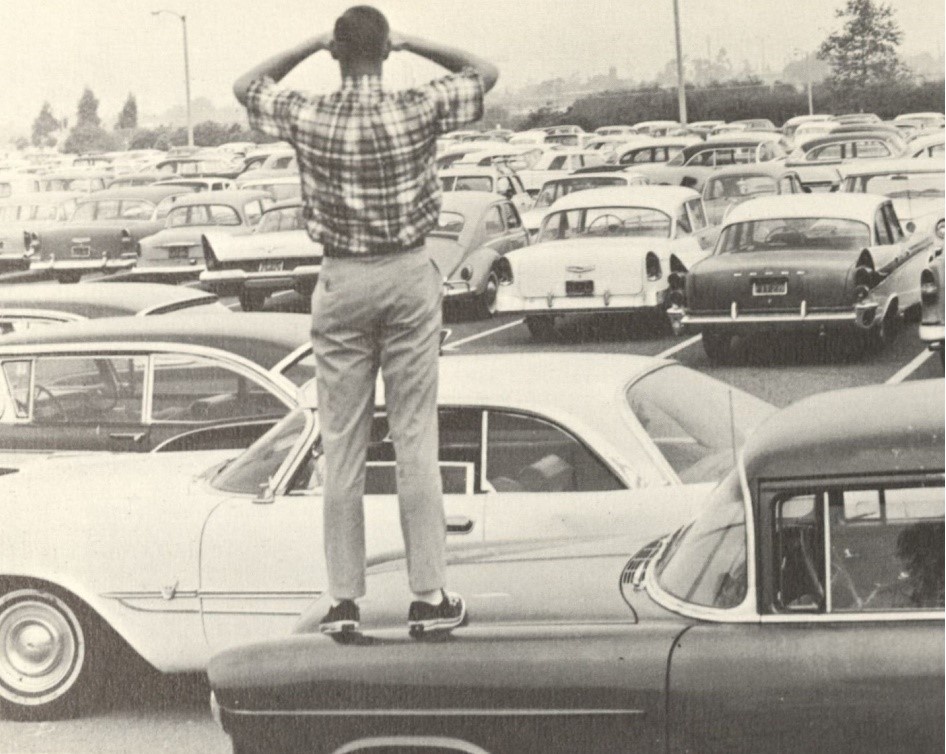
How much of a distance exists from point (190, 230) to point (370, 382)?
1275 centimetres

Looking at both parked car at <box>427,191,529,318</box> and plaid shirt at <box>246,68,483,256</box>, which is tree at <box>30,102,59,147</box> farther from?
plaid shirt at <box>246,68,483,256</box>

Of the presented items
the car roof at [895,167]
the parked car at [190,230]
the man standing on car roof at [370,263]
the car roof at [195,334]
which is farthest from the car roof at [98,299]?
the car roof at [895,167]

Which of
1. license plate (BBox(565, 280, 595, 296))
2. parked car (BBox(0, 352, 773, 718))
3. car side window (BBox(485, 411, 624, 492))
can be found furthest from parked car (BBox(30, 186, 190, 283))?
car side window (BBox(485, 411, 624, 492))

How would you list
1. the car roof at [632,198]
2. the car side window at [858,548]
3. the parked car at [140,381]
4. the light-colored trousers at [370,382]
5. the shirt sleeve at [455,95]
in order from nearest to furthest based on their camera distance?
the car side window at [858,548] → the light-colored trousers at [370,382] → the shirt sleeve at [455,95] → the parked car at [140,381] → the car roof at [632,198]

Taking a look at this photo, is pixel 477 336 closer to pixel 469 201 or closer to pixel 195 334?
pixel 469 201

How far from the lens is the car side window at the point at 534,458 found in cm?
455

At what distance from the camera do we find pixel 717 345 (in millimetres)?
10203

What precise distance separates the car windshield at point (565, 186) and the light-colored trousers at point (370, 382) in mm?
13207

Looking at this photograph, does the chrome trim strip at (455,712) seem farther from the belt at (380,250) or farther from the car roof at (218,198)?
the car roof at (218,198)

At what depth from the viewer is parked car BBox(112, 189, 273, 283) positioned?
15.6m

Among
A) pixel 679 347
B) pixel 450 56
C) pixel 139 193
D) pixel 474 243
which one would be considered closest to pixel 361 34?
pixel 450 56

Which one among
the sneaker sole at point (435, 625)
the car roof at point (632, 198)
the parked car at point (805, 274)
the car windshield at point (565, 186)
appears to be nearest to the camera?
the sneaker sole at point (435, 625)

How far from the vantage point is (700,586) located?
308cm

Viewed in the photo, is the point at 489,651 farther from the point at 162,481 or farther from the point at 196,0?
the point at 196,0
